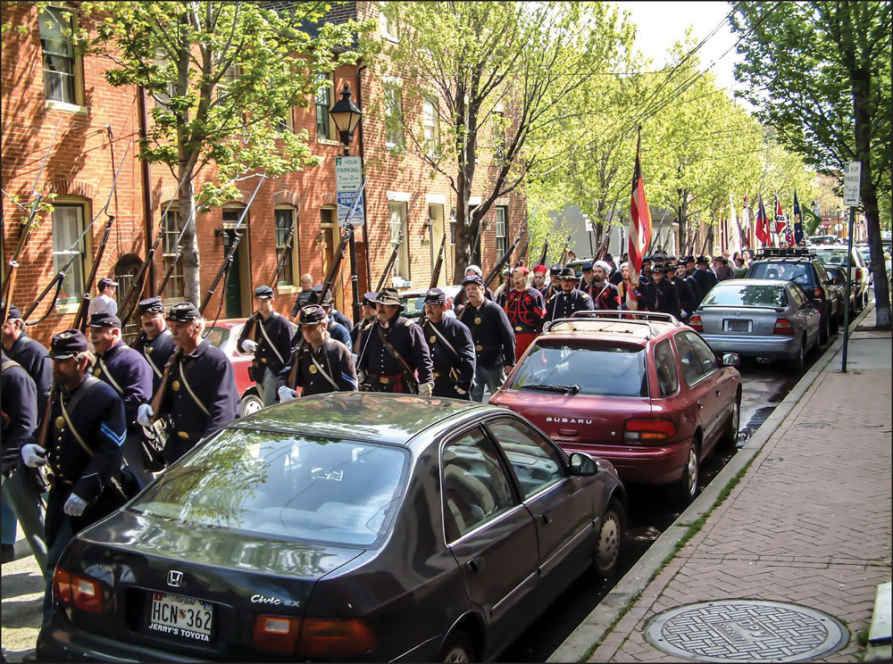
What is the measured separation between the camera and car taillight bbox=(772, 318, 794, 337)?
14.6 meters

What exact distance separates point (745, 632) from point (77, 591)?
3519 mm

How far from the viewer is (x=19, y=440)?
596 cm

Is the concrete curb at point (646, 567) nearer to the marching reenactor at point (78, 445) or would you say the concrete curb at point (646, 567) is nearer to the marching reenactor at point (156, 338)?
the marching reenactor at point (78, 445)

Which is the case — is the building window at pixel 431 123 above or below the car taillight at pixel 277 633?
above

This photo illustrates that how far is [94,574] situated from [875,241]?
65.6 ft

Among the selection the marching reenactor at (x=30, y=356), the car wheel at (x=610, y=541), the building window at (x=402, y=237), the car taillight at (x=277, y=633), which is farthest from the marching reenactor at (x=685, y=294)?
the car taillight at (x=277, y=633)

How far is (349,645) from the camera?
11.0 feet

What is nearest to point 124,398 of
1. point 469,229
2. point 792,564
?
point 792,564

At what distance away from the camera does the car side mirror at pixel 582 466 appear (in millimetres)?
5527

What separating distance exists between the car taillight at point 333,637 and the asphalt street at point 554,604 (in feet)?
5.95

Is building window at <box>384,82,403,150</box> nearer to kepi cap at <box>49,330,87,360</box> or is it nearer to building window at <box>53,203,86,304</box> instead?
building window at <box>53,203,86,304</box>

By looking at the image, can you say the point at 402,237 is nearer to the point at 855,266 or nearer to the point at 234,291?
the point at 234,291

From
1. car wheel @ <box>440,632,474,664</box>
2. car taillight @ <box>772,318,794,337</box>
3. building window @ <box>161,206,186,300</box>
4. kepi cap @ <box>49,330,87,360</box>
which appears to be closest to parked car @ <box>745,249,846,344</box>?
car taillight @ <box>772,318,794,337</box>

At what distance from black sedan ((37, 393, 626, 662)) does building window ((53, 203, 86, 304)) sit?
11416 mm
